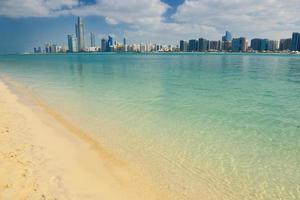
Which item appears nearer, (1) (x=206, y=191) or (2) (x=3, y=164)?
(1) (x=206, y=191)

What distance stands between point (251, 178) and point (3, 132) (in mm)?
9311

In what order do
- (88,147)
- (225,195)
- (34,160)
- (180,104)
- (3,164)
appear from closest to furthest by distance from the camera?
(225,195) < (3,164) < (34,160) < (88,147) < (180,104)

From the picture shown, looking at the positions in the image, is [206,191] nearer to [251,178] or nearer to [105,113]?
[251,178]

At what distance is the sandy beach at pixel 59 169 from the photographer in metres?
5.84

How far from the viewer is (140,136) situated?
1023 centimetres

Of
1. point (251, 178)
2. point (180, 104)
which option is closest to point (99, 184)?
point (251, 178)

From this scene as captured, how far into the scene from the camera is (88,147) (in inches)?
356

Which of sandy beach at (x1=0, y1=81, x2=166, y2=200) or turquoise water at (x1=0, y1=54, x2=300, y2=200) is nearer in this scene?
sandy beach at (x1=0, y1=81, x2=166, y2=200)

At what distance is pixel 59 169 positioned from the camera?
277 inches

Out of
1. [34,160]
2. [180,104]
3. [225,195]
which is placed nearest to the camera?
[225,195]

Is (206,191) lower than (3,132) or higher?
lower

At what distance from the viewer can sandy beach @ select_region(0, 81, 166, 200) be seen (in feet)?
19.2

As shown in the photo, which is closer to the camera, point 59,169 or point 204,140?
point 59,169

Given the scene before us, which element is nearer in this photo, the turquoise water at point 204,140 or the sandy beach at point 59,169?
the sandy beach at point 59,169
